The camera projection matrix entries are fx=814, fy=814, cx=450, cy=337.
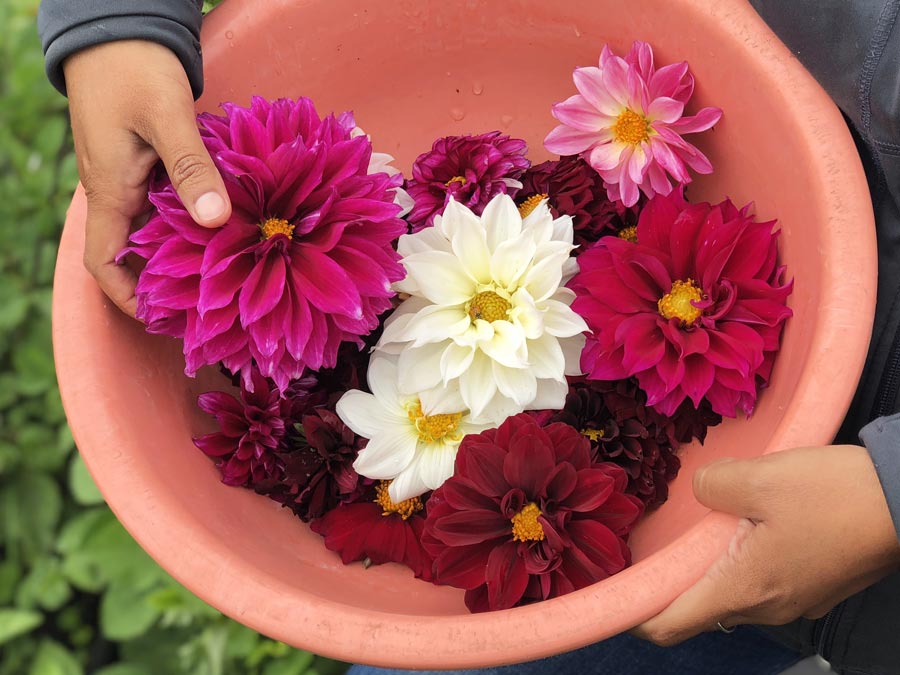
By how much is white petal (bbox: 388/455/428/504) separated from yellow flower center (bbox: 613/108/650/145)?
0.29 m

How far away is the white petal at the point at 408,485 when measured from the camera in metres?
0.58

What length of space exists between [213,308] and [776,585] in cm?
37

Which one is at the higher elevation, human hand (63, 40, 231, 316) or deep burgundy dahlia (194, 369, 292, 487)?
human hand (63, 40, 231, 316)

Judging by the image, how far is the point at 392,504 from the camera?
599 mm

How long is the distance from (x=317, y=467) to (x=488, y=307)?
0.17m

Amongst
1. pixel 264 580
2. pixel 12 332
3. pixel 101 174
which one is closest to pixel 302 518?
pixel 264 580

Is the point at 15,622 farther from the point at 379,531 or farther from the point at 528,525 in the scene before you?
the point at 528,525

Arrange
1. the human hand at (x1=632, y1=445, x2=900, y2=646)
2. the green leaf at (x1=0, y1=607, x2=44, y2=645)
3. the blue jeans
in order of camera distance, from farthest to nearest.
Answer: the green leaf at (x1=0, y1=607, x2=44, y2=645)
the blue jeans
the human hand at (x1=632, y1=445, x2=900, y2=646)

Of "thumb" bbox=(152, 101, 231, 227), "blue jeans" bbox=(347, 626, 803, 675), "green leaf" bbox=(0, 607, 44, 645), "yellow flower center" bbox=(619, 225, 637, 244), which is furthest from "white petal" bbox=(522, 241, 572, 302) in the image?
"green leaf" bbox=(0, 607, 44, 645)

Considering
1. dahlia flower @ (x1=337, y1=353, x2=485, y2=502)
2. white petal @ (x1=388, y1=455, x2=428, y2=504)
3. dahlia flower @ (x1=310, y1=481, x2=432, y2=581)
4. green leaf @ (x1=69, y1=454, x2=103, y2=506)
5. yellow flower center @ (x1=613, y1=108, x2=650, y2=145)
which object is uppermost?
yellow flower center @ (x1=613, y1=108, x2=650, y2=145)

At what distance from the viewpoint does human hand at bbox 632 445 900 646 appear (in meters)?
0.45

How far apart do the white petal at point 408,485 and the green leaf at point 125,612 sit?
51 centimetres

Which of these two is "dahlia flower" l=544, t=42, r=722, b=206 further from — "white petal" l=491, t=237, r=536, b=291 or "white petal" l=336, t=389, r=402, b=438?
"white petal" l=336, t=389, r=402, b=438

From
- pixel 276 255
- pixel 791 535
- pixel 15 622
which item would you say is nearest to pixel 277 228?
pixel 276 255
